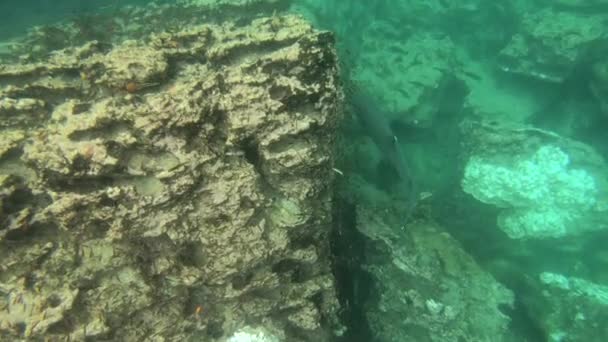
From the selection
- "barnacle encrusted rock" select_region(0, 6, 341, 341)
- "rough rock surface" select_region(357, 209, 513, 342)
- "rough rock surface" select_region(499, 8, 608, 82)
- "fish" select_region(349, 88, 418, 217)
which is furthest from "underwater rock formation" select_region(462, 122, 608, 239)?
"barnacle encrusted rock" select_region(0, 6, 341, 341)

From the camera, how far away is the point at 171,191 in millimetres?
2609

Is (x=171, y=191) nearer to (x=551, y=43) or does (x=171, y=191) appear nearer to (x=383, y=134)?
(x=383, y=134)

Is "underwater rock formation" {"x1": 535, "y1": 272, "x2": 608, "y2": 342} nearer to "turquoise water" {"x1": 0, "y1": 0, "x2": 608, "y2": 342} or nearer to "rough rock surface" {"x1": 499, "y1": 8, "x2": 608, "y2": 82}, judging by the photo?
"turquoise water" {"x1": 0, "y1": 0, "x2": 608, "y2": 342}

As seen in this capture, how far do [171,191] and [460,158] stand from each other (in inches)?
310

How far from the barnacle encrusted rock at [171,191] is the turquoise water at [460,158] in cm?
55

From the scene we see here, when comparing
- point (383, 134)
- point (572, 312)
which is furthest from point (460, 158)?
point (572, 312)

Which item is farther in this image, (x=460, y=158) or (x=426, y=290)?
(x=460, y=158)

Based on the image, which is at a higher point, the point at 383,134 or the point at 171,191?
the point at 171,191

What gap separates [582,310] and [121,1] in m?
12.1

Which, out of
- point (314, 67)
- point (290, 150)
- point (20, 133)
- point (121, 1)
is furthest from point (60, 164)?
point (121, 1)

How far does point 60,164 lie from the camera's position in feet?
8.13

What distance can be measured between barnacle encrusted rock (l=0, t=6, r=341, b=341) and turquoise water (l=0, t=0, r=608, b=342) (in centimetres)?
55

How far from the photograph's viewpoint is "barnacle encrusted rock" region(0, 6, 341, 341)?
8.43 feet

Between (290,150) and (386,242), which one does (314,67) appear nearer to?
(290,150)
